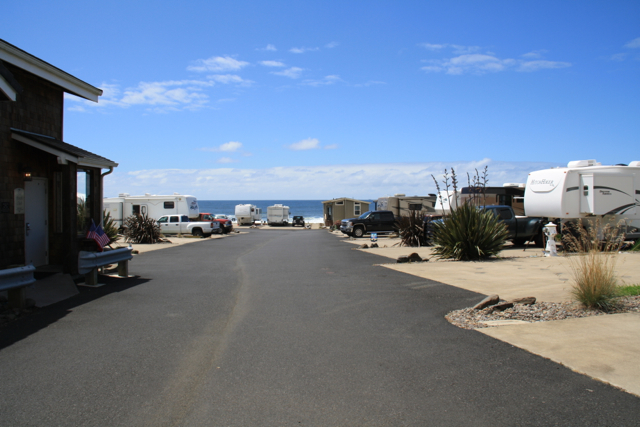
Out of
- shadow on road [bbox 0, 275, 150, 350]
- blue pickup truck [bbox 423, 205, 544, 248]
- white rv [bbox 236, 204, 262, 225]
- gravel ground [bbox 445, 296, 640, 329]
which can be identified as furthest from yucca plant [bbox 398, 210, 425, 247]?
white rv [bbox 236, 204, 262, 225]

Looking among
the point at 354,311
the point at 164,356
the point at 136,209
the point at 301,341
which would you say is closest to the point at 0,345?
the point at 164,356

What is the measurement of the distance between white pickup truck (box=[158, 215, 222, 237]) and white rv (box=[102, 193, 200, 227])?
2.89m

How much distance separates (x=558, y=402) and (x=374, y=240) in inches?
788

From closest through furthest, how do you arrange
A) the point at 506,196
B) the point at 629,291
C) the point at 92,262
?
the point at 629,291 < the point at 92,262 < the point at 506,196

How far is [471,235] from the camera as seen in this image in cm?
1500

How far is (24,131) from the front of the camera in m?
10.6

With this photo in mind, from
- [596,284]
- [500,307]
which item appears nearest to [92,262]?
[500,307]

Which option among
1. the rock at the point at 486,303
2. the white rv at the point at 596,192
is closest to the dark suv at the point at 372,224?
the white rv at the point at 596,192

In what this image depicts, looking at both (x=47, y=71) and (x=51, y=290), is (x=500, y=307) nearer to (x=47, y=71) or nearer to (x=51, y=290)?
(x=51, y=290)

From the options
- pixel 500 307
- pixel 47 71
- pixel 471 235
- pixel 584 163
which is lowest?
pixel 500 307

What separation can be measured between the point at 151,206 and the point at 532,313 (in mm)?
33752

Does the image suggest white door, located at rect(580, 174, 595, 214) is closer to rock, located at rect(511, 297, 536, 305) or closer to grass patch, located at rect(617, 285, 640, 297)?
grass patch, located at rect(617, 285, 640, 297)

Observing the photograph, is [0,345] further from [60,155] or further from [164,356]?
[60,155]

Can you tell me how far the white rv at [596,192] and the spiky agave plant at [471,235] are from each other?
12.5ft
